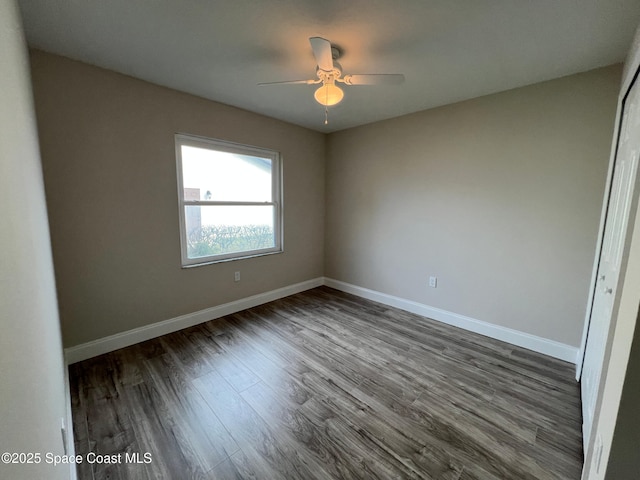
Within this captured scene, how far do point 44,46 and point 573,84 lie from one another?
4.03 metres

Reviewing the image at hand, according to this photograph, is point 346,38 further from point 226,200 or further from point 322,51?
point 226,200

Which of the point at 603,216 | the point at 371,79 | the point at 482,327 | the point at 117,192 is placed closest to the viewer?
the point at 371,79

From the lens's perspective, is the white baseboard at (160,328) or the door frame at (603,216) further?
the white baseboard at (160,328)

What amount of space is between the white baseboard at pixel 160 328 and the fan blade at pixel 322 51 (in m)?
2.67

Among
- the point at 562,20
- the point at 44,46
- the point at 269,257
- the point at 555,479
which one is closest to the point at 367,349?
the point at 555,479

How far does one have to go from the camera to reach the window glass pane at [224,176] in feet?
9.21

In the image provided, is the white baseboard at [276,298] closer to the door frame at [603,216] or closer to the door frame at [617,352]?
the door frame at [603,216]

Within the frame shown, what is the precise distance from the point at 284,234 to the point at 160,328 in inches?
71.7

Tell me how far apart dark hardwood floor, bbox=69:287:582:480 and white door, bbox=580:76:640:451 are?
33 cm

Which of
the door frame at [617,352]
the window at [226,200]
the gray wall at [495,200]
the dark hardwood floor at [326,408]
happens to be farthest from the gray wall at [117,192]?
the door frame at [617,352]

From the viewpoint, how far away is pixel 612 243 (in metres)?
1.60

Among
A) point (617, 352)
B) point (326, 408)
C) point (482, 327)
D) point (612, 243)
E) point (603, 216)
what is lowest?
point (326, 408)

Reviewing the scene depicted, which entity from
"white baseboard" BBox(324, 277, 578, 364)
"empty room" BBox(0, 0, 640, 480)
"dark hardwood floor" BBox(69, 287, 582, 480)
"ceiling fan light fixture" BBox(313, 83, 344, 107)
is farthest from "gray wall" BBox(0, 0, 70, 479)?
"white baseboard" BBox(324, 277, 578, 364)

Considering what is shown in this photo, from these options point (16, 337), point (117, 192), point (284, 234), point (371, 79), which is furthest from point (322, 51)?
point (284, 234)
